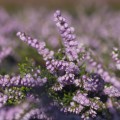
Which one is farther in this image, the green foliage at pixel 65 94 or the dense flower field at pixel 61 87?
the green foliage at pixel 65 94

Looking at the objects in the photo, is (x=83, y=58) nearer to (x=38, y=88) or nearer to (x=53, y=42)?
(x=38, y=88)

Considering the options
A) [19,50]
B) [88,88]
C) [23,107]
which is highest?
[19,50]

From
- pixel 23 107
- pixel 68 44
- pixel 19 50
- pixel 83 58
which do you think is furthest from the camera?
pixel 19 50

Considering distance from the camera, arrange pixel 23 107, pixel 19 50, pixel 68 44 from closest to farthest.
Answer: pixel 23 107 < pixel 68 44 < pixel 19 50

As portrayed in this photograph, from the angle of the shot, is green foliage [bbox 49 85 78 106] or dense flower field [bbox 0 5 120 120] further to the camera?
green foliage [bbox 49 85 78 106]

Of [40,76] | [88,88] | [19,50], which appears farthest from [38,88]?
[19,50]

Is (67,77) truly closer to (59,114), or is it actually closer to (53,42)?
(59,114)

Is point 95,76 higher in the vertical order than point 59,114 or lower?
higher

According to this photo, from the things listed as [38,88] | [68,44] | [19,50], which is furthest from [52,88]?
[19,50]

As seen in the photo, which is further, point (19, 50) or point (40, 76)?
point (19, 50)
